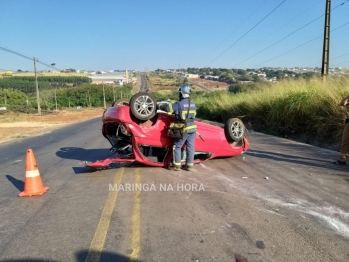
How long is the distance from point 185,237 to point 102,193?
2131 millimetres

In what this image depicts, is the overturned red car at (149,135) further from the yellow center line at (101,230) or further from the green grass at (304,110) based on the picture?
the green grass at (304,110)

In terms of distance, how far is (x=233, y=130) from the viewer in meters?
7.37

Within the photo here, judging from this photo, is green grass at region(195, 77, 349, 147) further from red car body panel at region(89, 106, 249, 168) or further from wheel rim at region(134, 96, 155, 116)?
wheel rim at region(134, 96, 155, 116)

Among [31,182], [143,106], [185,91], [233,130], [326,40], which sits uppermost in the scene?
[326,40]

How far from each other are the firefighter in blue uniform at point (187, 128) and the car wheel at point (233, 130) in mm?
A: 1208

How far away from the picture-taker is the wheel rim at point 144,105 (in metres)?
6.21

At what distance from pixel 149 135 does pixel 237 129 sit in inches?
92.5

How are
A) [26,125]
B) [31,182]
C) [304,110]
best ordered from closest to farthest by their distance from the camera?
[31,182] → [304,110] → [26,125]

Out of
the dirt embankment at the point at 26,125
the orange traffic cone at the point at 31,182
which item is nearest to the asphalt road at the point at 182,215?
the orange traffic cone at the point at 31,182

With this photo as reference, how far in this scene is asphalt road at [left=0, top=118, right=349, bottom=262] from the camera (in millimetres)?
3104

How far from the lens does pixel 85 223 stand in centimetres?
382

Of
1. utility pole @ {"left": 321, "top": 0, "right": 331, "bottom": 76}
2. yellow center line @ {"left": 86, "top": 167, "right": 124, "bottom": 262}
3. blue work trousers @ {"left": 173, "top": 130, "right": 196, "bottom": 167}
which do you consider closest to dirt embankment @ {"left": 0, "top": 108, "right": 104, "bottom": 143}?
blue work trousers @ {"left": 173, "top": 130, "right": 196, "bottom": 167}

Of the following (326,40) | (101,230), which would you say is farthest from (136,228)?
(326,40)

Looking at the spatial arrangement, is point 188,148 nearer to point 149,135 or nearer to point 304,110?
point 149,135
